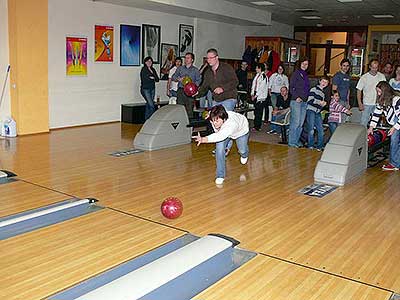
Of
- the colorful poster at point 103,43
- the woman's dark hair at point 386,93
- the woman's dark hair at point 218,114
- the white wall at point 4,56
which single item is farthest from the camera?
the colorful poster at point 103,43

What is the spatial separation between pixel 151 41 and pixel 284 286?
8526 millimetres

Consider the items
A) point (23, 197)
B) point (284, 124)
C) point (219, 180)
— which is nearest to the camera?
point (23, 197)

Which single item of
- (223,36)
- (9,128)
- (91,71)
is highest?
(223,36)

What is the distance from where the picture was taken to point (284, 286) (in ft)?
9.70

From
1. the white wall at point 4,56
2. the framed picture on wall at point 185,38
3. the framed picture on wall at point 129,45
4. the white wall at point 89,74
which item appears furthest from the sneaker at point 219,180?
the framed picture on wall at point 185,38

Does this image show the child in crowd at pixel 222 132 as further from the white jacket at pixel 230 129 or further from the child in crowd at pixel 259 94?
the child in crowd at pixel 259 94

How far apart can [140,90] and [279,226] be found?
689 centimetres

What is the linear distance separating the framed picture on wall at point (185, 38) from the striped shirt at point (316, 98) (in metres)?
5.08

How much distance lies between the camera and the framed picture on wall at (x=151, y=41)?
10477mm

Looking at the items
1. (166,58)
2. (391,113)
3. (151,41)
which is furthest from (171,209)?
(166,58)

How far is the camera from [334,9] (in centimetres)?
1193

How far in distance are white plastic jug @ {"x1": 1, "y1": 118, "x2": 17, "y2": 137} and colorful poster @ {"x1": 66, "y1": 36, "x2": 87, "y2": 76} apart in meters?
1.62

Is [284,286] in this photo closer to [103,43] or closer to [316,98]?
[316,98]

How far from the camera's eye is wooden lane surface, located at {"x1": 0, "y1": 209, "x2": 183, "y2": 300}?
2.92 meters
